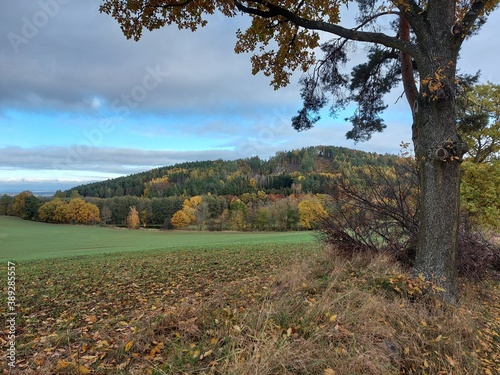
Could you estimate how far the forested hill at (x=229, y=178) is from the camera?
303ft

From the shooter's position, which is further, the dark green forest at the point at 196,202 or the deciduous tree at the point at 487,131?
the dark green forest at the point at 196,202

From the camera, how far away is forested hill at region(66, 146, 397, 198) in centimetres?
9225

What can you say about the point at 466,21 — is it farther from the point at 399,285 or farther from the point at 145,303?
the point at 145,303

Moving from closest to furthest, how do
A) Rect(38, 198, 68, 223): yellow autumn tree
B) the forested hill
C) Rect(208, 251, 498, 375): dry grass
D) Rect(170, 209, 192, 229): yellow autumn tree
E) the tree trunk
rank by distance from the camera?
Rect(208, 251, 498, 375): dry grass, the tree trunk, Rect(38, 198, 68, 223): yellow autumn tree, Rect(170, 209, 192, 229): yellow autumn tree, the forested hill

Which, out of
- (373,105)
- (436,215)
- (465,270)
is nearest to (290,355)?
(436,215)

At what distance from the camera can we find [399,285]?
497cm

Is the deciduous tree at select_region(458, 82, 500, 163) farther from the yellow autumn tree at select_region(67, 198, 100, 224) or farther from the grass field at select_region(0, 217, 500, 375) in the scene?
the yellow autumn tree at select_region(67, 198, 100, 224)

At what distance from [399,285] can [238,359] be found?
3414 mm

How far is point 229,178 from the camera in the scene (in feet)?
345

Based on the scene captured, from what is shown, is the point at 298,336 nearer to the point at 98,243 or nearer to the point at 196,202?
the point at 98,243

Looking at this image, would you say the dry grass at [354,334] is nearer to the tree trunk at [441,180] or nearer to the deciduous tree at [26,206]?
the tree trunk at [441,180]

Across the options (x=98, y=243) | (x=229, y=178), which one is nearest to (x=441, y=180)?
(x=98, y=243)

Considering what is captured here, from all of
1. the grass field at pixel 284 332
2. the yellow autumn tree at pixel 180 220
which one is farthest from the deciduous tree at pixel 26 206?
the grass field at pixel 284 332

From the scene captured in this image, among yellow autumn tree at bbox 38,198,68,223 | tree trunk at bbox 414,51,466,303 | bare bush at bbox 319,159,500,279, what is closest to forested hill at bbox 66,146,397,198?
yellow autumn tree at bbox 38,198,68,223
